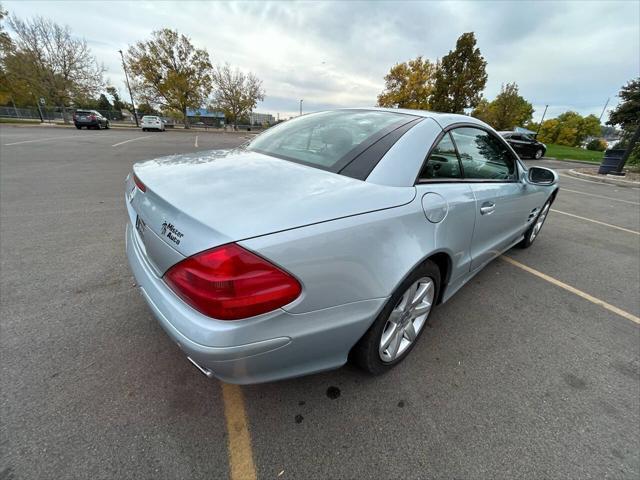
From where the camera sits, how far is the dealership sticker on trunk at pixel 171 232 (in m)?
1.26

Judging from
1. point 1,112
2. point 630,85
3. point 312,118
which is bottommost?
point 1,112

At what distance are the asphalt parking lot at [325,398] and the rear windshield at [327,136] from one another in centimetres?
142

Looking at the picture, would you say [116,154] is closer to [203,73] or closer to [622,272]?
[622,272]

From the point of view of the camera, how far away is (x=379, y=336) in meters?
1.68

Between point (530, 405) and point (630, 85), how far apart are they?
3554 centimetres

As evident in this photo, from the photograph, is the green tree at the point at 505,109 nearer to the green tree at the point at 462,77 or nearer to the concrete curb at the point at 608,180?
the green tree at the point at 462,77

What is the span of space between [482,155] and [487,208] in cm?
53

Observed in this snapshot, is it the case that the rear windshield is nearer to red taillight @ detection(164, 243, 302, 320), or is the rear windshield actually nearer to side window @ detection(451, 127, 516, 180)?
side window @ detection(451, 127, 516, 180)

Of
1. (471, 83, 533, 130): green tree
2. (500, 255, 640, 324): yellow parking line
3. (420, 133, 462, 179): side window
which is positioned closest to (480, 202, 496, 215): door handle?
(420, 133, 462, 179): side window

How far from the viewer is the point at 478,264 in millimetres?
2572

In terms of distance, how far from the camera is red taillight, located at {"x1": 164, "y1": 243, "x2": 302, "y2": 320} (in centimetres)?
113

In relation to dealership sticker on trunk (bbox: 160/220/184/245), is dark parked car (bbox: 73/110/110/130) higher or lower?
lower

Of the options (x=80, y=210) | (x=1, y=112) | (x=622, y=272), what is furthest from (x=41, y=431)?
(x=1, y=112)

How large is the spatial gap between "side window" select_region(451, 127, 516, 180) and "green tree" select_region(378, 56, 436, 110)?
35401 mm
